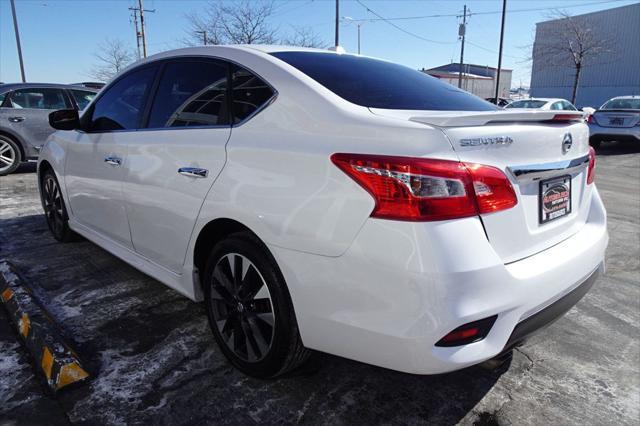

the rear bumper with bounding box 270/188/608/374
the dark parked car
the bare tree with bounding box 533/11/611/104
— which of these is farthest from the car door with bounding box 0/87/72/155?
the bare tree with bounding box 533/11/611/104

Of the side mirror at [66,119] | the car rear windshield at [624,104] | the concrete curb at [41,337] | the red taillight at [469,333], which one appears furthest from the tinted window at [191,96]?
the car rear windshield at [624,104]

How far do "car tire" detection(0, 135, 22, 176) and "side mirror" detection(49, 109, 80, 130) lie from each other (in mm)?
5869

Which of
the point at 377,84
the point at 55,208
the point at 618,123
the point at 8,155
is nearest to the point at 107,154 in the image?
the point at 55,208

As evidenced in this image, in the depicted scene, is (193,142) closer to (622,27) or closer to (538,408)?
(538,408)

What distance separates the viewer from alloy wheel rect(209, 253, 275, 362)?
6.79 ft

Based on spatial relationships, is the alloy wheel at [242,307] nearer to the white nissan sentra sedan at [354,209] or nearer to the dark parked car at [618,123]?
the white nissan sentra sedan at [354,209]

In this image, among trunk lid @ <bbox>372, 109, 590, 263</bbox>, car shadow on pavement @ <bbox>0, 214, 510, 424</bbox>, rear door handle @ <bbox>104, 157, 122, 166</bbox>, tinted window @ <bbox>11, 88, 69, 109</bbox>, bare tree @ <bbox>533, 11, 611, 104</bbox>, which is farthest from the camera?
bare tree @ <bbox>533, 11, 611, 104</bbox>

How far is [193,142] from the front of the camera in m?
2.35

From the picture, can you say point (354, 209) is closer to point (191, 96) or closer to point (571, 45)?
point (191, 96)

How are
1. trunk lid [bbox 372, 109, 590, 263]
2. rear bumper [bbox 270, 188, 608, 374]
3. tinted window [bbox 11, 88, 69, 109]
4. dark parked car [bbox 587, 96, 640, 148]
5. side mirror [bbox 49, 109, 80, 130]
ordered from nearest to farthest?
rear bumper [bbox 270, 188, 608, 374], trunk lid [bbox 372, 109, 590, 263], side mirror [bbox 49, 109, 80, 130], tinted window [bbox 11, 88, 69, 109], dark parked car [bbox 587, 96, 640, 148]

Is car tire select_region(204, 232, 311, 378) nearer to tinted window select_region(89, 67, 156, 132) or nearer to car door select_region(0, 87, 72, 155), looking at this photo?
tinted window select_region(89, 67, 156, 132)

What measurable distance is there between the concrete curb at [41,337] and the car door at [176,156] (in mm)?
667

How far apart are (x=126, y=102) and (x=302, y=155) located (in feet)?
6.30

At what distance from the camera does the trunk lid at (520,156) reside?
163 centimetres
